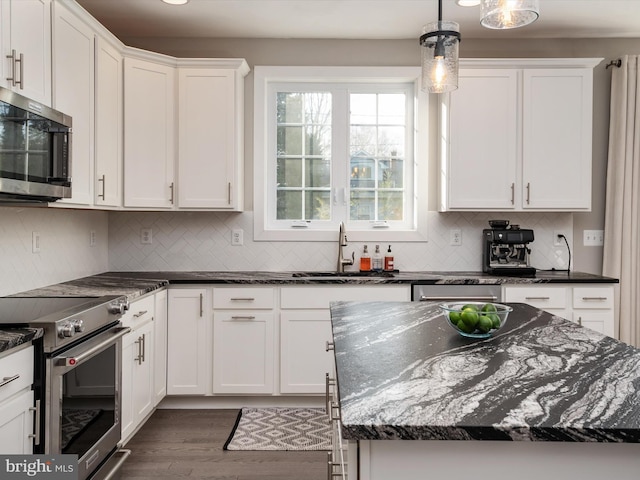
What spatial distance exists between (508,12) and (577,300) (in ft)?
8.05

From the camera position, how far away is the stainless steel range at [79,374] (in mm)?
1918

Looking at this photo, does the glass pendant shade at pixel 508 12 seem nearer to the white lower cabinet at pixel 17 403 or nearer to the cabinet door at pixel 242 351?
the white lower cabinet at pixel 17 403

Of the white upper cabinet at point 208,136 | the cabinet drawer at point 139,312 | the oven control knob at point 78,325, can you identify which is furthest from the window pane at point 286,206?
the oven control knob at point 78,325

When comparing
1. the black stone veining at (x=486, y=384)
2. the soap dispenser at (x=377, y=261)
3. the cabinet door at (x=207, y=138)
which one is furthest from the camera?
the soap dispenser at (x=377, y=261)

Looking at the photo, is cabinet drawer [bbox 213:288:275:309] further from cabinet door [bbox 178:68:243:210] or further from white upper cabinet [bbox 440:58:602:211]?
white upper cabinet [bbox 440:58:602:211]

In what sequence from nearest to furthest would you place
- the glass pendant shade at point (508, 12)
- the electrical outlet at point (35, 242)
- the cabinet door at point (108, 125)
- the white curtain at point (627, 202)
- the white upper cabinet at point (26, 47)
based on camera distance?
1. the glass pendant shade at point (508, 12)
2. the white upper cabinet at point (26, 47)
3. the electrical outlet at point (35, 242)
4. the cabinet door at point (108, 125)
5. the white curtain at point (627, 202)

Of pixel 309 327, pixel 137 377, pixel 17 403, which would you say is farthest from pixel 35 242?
pixel 309 327

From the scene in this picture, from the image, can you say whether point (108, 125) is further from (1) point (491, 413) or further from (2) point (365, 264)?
(1) point (491, 413)

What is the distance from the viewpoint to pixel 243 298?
3520 mm

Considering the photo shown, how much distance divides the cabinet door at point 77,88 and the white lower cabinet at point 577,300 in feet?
9.04

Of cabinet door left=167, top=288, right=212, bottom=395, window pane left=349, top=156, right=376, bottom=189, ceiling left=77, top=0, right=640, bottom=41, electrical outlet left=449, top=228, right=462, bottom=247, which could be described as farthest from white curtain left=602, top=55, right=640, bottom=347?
cabinet door left=167, top=288, right=212, bottom=395

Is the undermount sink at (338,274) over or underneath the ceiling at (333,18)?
underneath

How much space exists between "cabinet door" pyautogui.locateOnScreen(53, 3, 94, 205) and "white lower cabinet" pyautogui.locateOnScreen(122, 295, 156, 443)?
70cm

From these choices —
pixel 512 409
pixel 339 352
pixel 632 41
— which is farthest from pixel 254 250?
pixel 632 41
